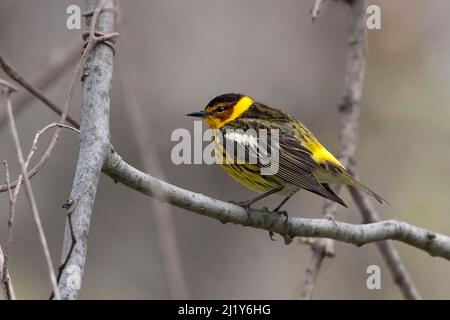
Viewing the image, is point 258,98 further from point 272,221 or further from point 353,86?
point 272,221

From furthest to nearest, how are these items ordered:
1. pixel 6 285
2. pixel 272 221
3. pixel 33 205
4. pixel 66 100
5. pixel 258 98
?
pixel 258 98
pixel 272 221
pixel 66 100
pixel 6 285
pixel 33 205

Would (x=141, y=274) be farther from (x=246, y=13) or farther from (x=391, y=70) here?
(x=391, y=70)

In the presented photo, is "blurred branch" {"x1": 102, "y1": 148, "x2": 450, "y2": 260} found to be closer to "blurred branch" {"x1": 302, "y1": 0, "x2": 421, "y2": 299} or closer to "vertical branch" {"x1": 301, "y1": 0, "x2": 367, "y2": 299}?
"blurred branch" {"x1": 302, "y1": 0, "x2": 421, "y2": 299}

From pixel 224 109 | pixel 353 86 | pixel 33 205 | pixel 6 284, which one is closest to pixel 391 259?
pixel 353 86

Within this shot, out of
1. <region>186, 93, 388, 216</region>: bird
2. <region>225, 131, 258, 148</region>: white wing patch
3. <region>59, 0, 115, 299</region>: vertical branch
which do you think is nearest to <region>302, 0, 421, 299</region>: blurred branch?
<region>186, 93, 388, 216</region>: bird

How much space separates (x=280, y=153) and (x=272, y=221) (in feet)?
3.63

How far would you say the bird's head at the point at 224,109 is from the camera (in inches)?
215

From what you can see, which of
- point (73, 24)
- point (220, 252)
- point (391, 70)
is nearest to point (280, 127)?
point (73, 24)

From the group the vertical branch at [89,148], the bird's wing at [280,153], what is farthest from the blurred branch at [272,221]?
the bird's wing at [280,153]

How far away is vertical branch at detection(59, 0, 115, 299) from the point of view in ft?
7.29

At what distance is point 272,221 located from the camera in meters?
4.08

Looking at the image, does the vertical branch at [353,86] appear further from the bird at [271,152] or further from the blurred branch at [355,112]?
the bird at [271,152]

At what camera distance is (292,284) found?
7.50 m

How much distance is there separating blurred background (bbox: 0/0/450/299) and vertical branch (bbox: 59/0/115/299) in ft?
9.85
